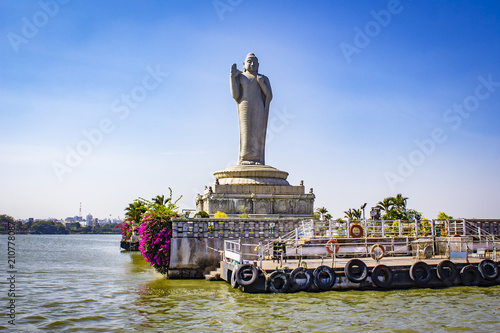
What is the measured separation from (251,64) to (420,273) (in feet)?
83.4

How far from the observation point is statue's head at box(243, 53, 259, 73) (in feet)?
130

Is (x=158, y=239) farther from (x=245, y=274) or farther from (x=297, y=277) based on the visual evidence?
(x=297, y=277)

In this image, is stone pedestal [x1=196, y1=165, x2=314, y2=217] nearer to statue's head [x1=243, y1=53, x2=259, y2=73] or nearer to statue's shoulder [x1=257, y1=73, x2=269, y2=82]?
statue's shoulder [x1=257, y1=73, x2=269, y2=82]

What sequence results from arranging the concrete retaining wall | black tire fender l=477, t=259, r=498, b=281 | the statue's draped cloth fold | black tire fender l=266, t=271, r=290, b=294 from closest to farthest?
black tire fender l=266, t=271, r=290, b=294 < black tire fender l=477, t=259, r=498, b=281 < the concrete retaining wall < the statue's draped cloth fold

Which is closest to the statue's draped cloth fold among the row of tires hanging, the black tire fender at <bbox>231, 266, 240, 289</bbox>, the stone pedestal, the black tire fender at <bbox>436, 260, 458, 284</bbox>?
the stone pedestal

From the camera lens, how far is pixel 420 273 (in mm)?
17516

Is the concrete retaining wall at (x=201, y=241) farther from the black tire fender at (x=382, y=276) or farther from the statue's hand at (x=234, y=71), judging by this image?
the statue's hand at (x=234, y=71)

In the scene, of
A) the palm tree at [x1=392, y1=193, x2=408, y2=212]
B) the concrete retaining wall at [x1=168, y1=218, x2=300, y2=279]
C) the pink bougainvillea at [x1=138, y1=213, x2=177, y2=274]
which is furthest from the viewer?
the palm tree at [x1=392, y1=193, x2=408, y2=212]

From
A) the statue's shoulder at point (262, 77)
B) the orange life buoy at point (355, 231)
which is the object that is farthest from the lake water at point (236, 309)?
the statue's shoulder at point (262, 77)

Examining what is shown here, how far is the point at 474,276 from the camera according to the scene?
18.0 metres

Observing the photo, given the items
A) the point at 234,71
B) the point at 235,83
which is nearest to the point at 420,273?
the point at 235,83

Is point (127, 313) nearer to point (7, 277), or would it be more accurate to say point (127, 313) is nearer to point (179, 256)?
point (179, 256)

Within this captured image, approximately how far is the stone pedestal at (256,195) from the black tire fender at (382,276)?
17383 mm

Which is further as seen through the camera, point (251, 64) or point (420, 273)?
Result: point (251, 64)
